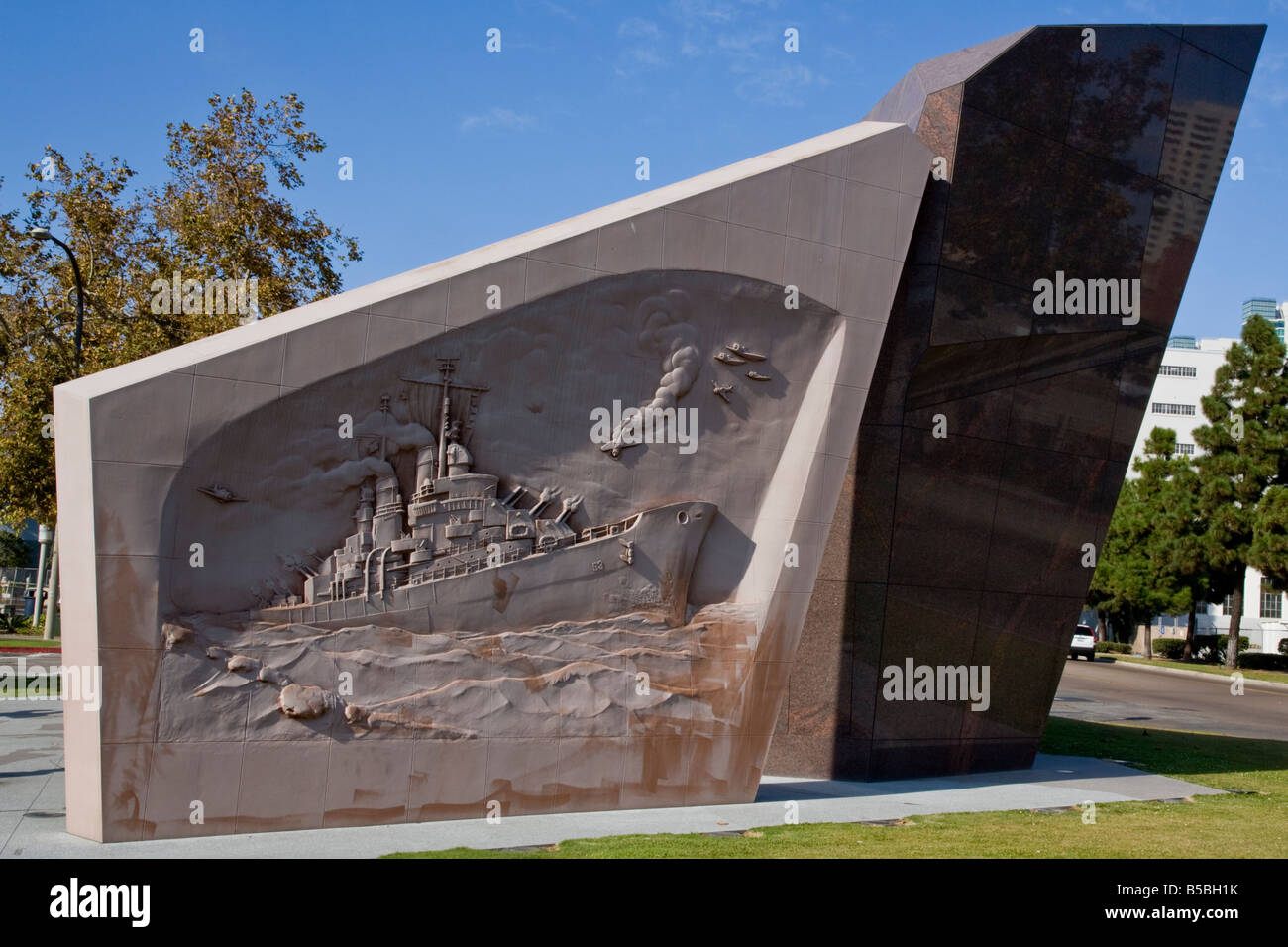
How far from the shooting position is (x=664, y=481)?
1241cm

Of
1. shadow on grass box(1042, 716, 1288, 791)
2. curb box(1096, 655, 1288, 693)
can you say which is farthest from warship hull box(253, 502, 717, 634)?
curb box(1096, 655, 1288, 693)

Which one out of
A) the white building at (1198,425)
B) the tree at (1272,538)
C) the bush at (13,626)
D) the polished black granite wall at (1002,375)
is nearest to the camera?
the polished black granite wall at (1002,375)

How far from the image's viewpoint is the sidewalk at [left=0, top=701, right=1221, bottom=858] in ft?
32.2

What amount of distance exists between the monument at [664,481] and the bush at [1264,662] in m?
39.6

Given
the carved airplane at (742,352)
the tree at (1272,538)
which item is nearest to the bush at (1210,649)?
the tree at (1272,538)

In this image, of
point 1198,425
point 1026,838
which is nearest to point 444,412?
point 1026,838

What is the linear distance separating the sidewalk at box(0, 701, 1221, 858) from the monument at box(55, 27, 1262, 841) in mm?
346

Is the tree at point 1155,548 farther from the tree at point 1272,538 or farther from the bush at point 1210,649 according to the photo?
the tree at point 1272,538

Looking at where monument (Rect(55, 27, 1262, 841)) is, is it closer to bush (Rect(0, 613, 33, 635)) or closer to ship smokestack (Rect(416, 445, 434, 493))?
ship smokestack (Rect(416, 445, 434, 493))

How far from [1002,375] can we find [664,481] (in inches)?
237

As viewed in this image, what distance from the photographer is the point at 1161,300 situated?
54.1 ft

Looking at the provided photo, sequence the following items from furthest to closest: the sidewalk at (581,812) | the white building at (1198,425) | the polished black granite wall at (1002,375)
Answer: the white building at (1198,425) → the polished black granite wall at (1002,375) → the sidewalk at (581,812)

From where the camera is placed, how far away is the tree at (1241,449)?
1773 inches

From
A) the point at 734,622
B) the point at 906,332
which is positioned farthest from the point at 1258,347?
the point at 734,622
